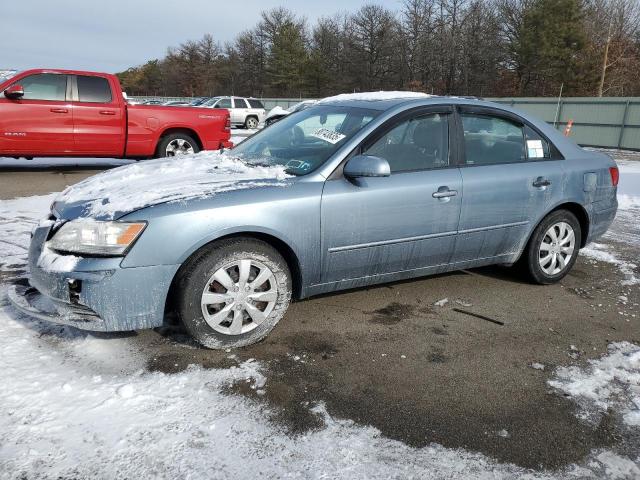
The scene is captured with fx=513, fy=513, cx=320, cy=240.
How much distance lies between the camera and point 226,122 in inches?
416

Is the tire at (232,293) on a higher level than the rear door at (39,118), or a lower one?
lower

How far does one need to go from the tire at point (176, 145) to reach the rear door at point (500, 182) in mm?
7041

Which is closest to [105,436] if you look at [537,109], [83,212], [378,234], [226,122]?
[83,212]

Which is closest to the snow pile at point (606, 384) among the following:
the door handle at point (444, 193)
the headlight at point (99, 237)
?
the door handle at point (444, 193)

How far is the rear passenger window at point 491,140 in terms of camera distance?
401 centimetres

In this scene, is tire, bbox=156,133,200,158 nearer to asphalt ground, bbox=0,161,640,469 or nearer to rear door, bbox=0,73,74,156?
rear door, bbox=0,73,74,156

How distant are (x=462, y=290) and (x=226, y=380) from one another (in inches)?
92.2

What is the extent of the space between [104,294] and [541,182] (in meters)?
3.39

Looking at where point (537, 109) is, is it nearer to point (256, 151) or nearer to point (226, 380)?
point (256, 151)

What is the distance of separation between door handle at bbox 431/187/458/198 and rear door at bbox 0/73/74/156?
7702mm

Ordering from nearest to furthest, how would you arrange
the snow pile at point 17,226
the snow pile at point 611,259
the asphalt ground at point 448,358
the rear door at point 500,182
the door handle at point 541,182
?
the asphalt ground at point 448,358 → the rear door at point 500,182 → the door handle at point 541,182 → the snow pile at point 17,226 → the snow pile at point 611,259

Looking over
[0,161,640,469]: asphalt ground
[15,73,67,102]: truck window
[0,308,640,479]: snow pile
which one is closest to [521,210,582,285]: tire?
[0,161,640,469]: asphalt ground

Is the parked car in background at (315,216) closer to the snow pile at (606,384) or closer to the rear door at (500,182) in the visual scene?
the rear door at (500,182)

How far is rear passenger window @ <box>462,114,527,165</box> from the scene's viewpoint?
4.01 metres
